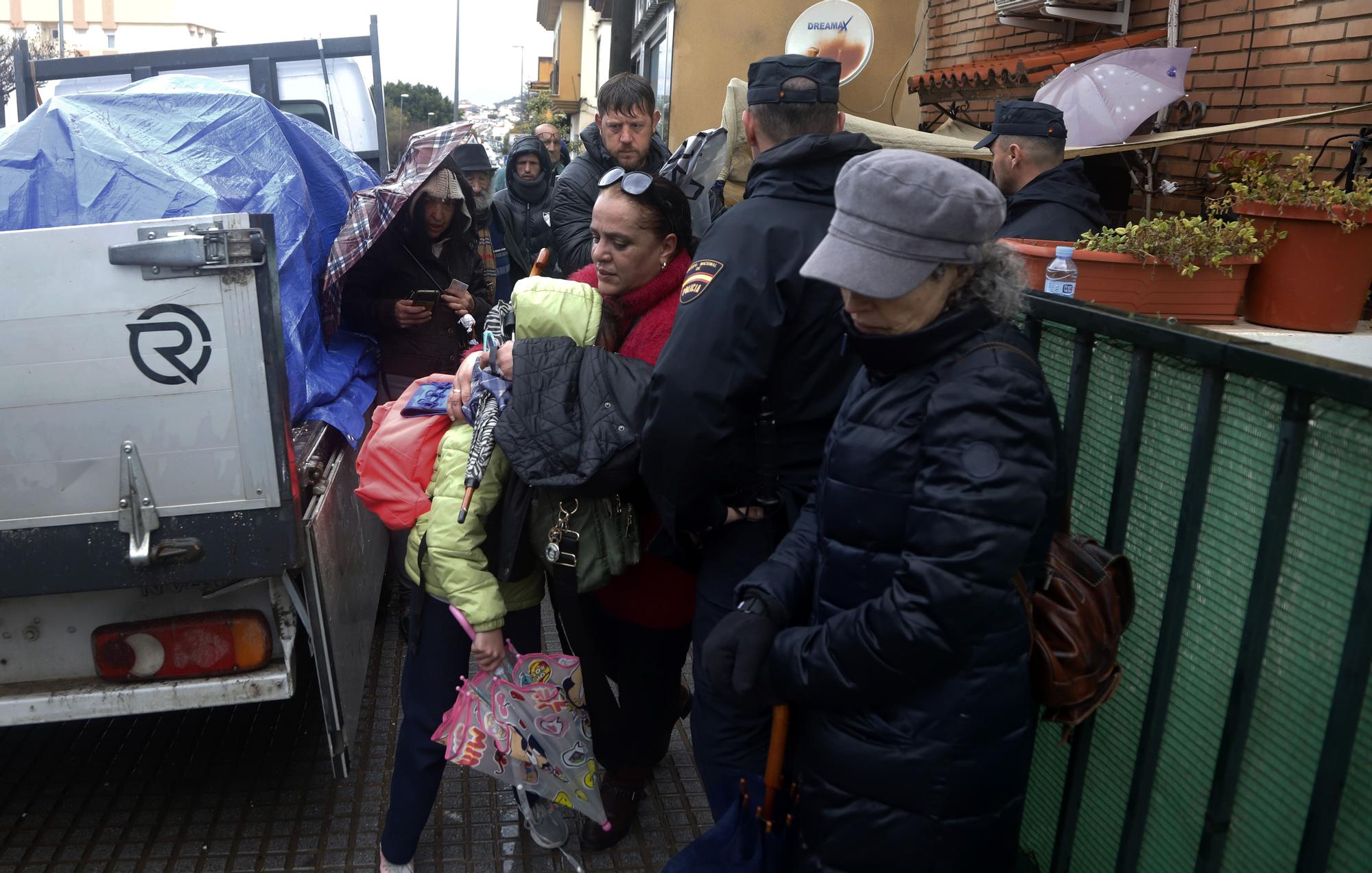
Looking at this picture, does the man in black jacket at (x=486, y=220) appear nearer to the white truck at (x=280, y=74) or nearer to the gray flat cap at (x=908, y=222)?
the white truck at (x=280, y=74)

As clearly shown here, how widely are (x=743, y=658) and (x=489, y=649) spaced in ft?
3.39

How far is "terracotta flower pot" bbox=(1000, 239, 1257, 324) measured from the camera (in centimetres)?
300

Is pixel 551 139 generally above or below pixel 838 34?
below

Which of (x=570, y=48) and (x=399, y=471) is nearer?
(x=399, y=471)

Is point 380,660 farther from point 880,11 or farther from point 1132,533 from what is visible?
point 880,11

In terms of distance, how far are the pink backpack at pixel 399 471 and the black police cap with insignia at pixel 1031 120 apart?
2907 millimetres

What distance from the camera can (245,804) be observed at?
3.41 metres

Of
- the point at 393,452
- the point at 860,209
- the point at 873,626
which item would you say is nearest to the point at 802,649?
the point at 873,626

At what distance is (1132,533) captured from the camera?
7.03 feet

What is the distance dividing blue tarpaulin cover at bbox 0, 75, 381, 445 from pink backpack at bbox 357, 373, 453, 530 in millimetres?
681

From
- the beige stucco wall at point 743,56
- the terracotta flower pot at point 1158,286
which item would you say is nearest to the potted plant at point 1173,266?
the terracotta flower pot at point 1158,286

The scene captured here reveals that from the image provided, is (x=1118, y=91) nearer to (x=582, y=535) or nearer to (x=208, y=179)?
(x=582, y=535)

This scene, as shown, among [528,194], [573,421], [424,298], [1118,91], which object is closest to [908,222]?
[573,421]

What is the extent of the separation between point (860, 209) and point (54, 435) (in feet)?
6.52
